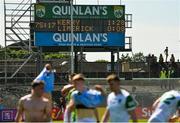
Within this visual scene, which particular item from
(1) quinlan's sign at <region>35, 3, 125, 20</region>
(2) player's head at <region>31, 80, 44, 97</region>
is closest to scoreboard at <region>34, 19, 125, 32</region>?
(1) quinlan's sign at <region>35, 3, 125, 20</region>

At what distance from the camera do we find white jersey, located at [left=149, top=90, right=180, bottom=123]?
13586 mm

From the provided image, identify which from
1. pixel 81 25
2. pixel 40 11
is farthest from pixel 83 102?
pixel 81 25

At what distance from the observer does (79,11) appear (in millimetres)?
46594

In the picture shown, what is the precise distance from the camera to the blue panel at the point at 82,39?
45969 millimetres

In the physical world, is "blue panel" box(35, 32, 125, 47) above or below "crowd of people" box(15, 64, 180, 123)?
above

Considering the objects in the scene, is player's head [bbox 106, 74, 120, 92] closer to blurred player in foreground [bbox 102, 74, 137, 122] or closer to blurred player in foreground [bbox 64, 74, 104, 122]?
blurred player in foreground [bbox 102, 74, 137, 122]

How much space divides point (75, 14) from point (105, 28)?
2152mm

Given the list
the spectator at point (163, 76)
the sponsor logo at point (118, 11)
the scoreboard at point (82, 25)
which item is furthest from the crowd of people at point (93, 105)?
the sponsor logo at point (118, 11)

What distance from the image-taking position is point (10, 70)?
165ft

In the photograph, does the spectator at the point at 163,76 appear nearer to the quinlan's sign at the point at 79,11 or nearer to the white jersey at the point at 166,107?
the quinlan's sign at the point at 79,11

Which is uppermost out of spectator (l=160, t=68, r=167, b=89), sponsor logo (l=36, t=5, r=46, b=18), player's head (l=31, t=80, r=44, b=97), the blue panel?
sponsor logo (l=36, t=5, r=46, b=18)

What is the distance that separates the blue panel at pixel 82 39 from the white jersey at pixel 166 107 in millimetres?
32368

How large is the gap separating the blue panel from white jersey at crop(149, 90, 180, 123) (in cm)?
3237

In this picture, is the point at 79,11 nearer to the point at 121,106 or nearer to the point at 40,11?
the point at 40,11
